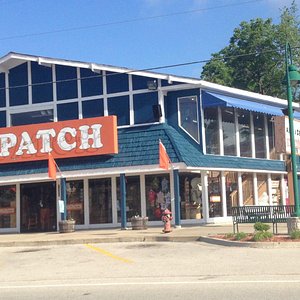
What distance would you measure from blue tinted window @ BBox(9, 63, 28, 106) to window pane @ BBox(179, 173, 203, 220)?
27.5 ft

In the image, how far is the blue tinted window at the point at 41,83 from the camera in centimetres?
2434

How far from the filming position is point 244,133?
24516 millimetres

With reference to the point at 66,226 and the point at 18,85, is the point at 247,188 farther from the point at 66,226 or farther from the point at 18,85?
the point at 18,85

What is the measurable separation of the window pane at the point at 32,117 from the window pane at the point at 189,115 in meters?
6.05

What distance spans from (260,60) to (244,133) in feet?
68.2

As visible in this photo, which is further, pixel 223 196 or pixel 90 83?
pixel 90 83

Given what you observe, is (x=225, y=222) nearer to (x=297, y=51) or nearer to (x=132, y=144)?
(x=132, y=144)

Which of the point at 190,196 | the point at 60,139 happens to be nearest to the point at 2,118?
the point at 60,139

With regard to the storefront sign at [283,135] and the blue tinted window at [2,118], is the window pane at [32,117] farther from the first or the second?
the storefront sign at [283,135]

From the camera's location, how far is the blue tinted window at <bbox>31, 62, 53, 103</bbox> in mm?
24344

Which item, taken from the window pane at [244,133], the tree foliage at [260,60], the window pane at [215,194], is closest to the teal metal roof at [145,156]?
the window pane at [215,194]

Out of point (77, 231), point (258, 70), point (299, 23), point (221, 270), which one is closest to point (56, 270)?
point (221, 270)

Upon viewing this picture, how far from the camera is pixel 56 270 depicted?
12.6m

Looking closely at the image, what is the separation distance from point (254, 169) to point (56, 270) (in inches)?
524
